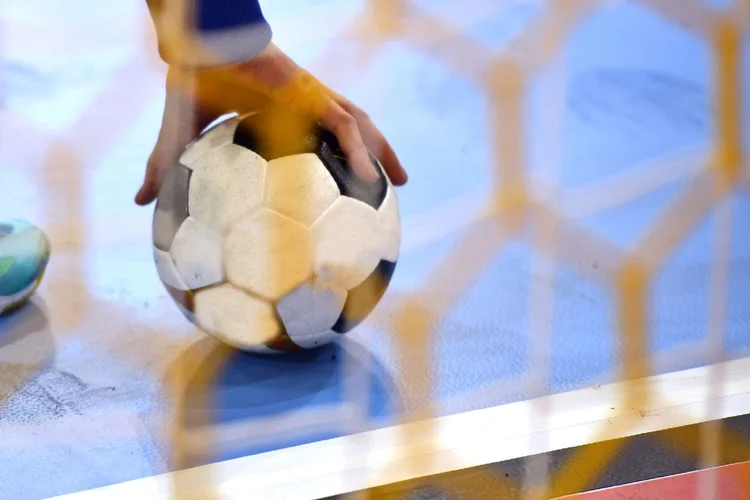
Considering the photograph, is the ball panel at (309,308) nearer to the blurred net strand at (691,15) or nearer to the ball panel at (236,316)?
the ball panel at (236,316)

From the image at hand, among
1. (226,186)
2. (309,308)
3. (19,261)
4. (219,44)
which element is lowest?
(19,261)

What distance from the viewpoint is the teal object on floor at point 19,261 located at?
117 centimetres

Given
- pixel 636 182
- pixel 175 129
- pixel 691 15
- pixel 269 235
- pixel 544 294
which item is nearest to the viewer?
pixel 269 235

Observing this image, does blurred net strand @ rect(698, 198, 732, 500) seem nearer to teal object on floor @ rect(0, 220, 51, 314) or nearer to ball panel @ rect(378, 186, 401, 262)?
ball panel @ rect(378, 186, 401, 262)

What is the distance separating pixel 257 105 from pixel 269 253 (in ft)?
0.65

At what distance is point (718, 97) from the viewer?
6.34 feet

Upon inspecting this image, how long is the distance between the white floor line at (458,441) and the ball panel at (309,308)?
142 millimetres

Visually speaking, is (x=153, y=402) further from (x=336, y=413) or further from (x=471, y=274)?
(x=471, y=274)

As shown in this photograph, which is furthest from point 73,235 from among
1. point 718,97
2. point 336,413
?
point 718,97

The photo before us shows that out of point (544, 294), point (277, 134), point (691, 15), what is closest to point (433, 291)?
point (544, 294)

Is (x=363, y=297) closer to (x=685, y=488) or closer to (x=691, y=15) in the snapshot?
(x=685, y=488)

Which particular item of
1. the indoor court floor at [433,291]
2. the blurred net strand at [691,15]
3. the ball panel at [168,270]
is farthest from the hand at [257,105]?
the blurred net strand at [691,15]

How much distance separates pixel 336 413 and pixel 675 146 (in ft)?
3.29

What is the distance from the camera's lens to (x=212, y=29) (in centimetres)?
105
